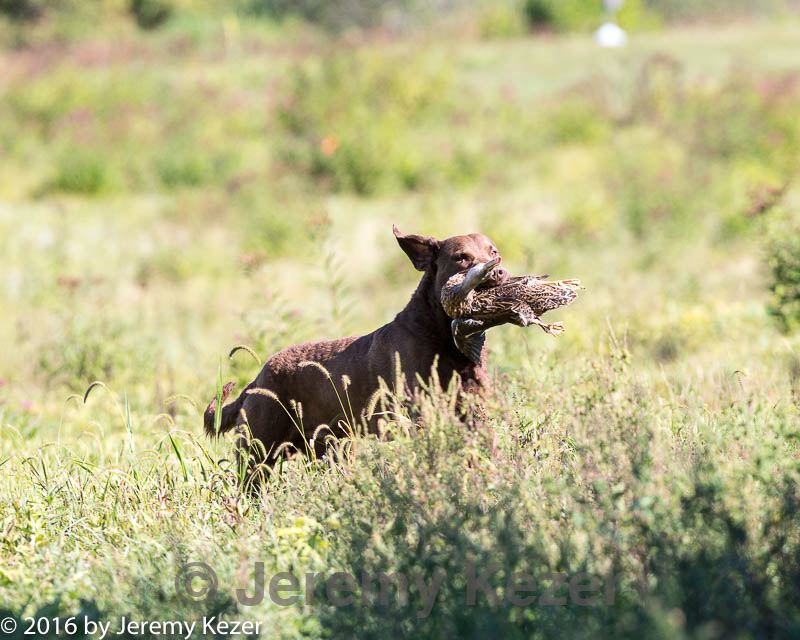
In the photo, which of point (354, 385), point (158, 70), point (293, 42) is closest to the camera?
point (354, 385)

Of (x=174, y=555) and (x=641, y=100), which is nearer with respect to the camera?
(x=174, y=555)

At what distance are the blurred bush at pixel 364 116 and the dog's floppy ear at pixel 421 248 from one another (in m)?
12.8

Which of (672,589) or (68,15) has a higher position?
(68,15)

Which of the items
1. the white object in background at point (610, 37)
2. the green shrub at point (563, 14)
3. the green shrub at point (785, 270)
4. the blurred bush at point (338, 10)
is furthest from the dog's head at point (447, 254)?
the blurred bush at point (338, 10)

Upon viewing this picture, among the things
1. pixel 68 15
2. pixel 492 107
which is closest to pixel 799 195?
pixel 492 107

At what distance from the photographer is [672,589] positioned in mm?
3551

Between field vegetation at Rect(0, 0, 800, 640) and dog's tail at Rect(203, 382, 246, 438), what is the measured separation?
0.19m

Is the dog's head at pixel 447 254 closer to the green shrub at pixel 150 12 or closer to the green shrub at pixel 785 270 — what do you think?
the green shrub at pixel 785 270

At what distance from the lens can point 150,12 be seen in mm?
43188

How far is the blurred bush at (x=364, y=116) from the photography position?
2047 centimetres

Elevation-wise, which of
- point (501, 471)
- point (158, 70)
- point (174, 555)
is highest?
point (158, 70)

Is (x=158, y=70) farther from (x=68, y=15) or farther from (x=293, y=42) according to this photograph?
(x=68, y=15)

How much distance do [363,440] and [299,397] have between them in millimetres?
1355

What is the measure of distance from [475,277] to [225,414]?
198cm
